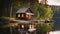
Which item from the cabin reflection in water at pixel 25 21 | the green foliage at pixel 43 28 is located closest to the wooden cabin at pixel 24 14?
the cabin reflection in water at pixel 25 21

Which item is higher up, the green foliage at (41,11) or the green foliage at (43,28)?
the green foliage at (41,11)

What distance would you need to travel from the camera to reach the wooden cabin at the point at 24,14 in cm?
120

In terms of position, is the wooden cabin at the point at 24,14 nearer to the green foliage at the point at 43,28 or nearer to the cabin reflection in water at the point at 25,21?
the cabin reflection in water at the point at 25,21

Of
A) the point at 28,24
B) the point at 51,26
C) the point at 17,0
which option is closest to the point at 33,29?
the point at 28,24

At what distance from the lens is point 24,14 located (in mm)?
1208

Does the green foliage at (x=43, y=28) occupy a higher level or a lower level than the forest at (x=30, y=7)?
lower

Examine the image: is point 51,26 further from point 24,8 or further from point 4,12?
point 4,12

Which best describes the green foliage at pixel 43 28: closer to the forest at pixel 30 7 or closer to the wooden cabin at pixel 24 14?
the forest at pixel 30 7

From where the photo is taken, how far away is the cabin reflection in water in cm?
120

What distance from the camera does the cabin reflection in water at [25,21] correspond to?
1197 millimetres

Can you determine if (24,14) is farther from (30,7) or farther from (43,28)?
(43,28)

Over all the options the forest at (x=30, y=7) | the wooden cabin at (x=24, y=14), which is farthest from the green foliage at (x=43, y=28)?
the wooden cabin at (x=24, y=14)

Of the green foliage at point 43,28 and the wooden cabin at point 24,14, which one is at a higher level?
the wooden cabin at point 24,14

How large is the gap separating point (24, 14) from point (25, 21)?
56mm
